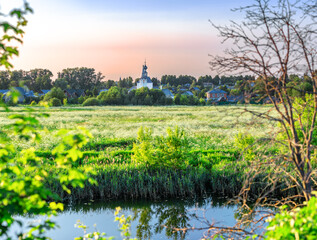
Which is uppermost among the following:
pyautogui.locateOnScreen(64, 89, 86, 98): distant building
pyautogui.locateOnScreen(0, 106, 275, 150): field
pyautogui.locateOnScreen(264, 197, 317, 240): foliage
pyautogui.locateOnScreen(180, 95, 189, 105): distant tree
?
pyautogui.locateOnScreen(64, 89, 86, 98): distant building

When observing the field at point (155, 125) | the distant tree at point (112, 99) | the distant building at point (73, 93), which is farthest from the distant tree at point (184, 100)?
the field at point (155, 125)

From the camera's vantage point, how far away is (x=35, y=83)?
130750mm

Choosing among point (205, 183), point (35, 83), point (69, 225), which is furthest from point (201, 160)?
point (35, 83)

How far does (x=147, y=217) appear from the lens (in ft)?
44.1

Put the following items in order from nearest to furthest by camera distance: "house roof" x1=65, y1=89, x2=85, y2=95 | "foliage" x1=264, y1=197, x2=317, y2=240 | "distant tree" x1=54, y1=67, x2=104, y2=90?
1. "foliage" x1=264, y1=197, x2=317, y2=240
2. "house roof" x1=65, y1=89, x2=85, y2=95
3. "distant tree" x1=54, y1=67, x2=104, y2=90

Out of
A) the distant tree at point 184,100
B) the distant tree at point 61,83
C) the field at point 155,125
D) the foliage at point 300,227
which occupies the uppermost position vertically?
the distant tree at point 61,83

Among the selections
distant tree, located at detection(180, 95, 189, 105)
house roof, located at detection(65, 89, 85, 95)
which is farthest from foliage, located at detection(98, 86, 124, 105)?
house roof, located at detection(65, 89, 85, 95)

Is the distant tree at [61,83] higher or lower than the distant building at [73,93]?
higher

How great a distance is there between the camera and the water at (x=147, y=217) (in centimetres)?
1212

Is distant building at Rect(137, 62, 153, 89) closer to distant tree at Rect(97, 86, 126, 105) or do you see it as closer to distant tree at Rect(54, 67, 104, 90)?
distant tree at Rect(54, 67, 104, 90)

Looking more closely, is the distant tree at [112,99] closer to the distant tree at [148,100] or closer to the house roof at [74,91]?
the distant tree at [148,100]

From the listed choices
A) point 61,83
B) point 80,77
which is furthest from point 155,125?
point 80,77

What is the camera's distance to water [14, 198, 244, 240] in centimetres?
1212

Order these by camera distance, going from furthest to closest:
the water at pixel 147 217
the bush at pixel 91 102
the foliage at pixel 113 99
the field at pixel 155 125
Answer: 1. the foliage at pixel 113 99
2. the bush at pixel 91 102
3. the field at pixel 155 125
4. the water at pixel 147 217
